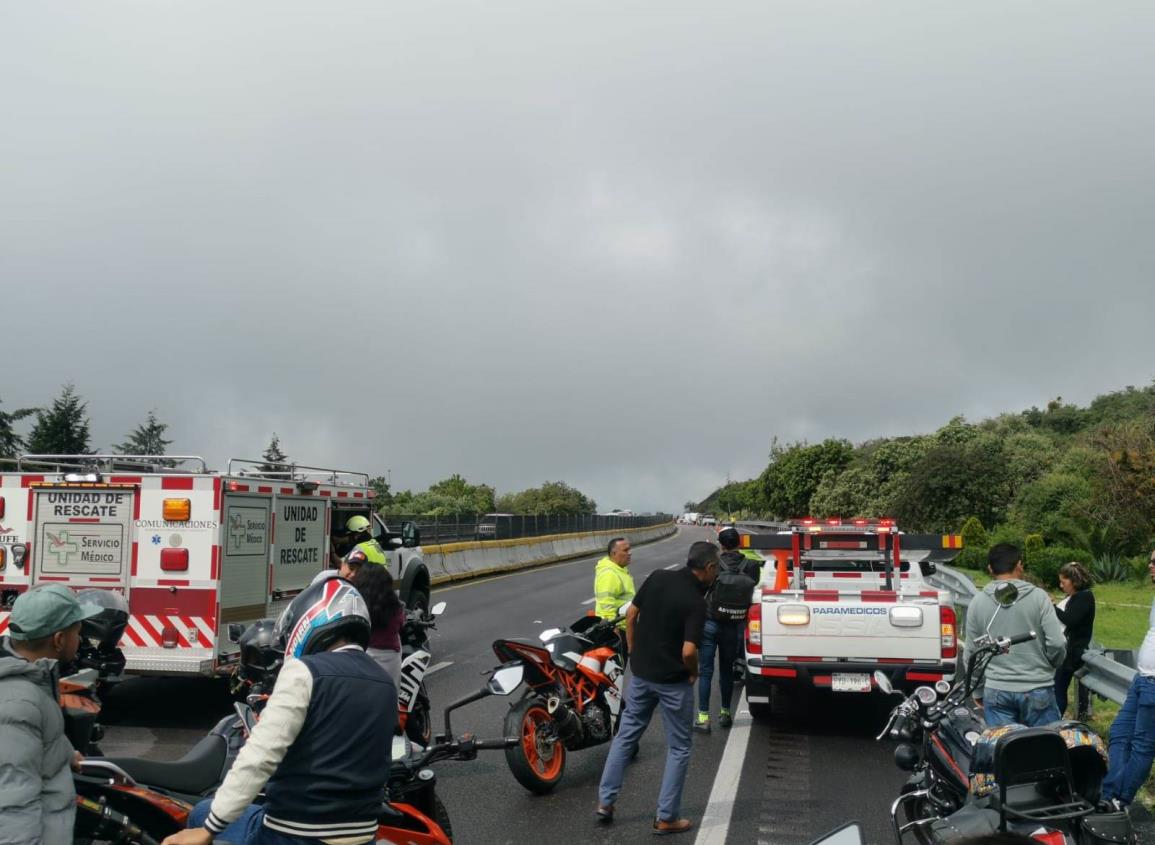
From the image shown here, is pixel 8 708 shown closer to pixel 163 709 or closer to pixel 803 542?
pixel 163 709

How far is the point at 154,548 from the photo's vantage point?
891cm

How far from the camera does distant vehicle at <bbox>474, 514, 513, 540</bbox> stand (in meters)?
31.1

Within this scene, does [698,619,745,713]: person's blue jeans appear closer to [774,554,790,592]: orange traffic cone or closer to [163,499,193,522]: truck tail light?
[774,554,790,592]: orange traffic cone

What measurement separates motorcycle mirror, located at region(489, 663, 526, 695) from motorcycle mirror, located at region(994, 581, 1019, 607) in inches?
118

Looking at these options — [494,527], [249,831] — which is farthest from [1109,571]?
[249,831]

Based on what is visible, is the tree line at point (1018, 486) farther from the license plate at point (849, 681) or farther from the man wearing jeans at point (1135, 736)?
the man wearing jeans at point (1135, 736)

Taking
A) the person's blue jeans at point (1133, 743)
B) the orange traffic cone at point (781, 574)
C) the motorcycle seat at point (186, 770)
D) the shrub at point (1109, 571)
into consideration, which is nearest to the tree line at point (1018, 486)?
the shrub at point (1109, 571)

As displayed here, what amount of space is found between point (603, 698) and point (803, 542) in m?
3.42

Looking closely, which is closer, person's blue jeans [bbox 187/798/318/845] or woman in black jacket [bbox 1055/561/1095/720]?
person's blue jeans [bbox 187/798/318/845]

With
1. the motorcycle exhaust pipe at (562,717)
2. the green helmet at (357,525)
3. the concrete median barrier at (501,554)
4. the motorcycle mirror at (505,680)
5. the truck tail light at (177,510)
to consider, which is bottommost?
the concrete median barrier at (501,554)

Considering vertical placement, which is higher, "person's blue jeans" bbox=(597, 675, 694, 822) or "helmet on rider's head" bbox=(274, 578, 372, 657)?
"helmet on rider's head" bbox=(274, 578, 372, 657)

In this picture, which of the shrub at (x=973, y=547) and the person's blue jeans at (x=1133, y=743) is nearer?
the person's blue jeans at (x=1133, y=743)

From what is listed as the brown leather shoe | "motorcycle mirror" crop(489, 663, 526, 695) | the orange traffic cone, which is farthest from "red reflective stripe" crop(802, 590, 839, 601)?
"motorcycle mirror" crop(489, 663, 526, 695)

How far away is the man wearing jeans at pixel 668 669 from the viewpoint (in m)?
6.09
